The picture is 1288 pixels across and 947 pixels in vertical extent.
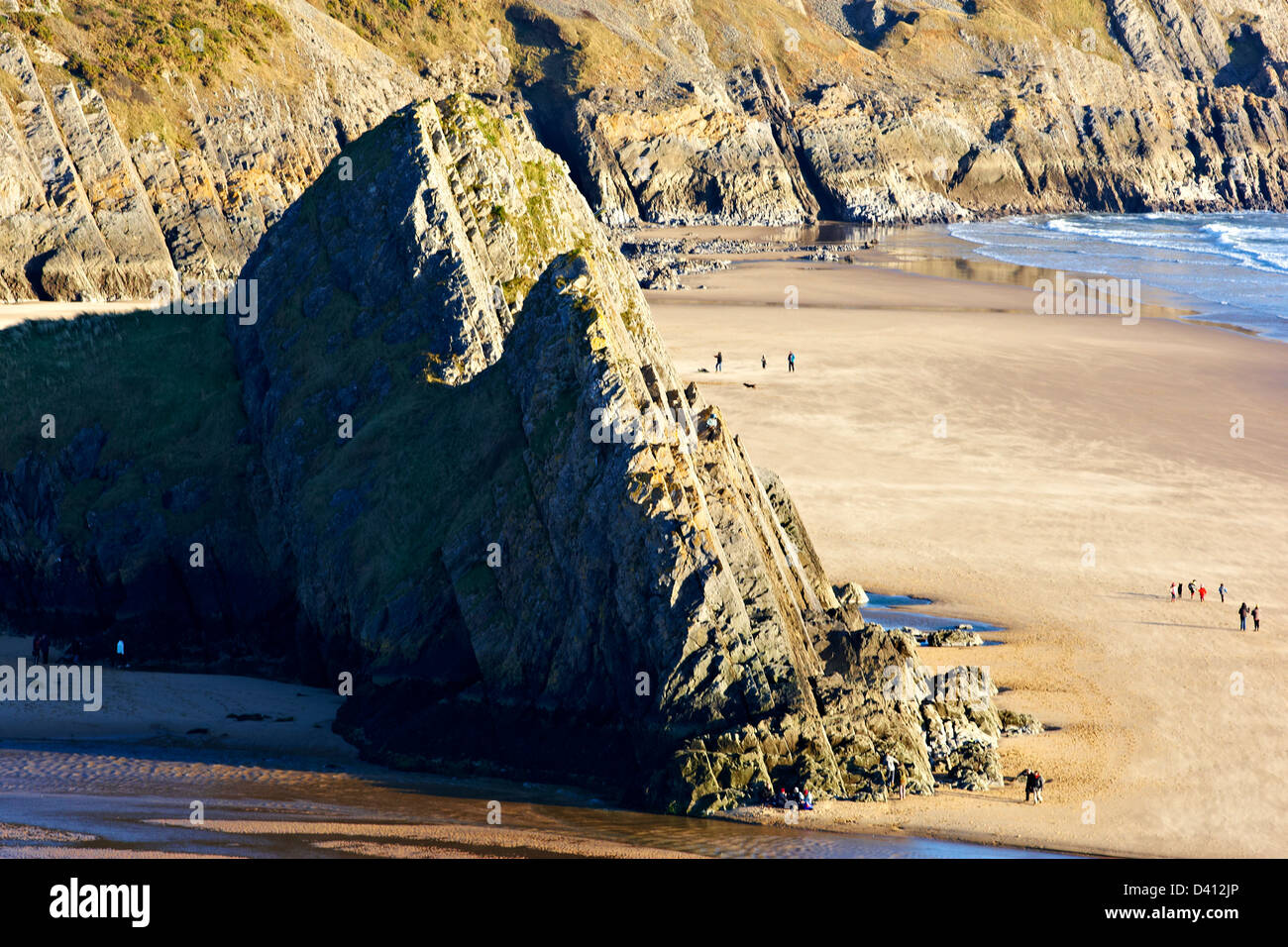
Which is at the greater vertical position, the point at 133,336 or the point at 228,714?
the point at 133,336

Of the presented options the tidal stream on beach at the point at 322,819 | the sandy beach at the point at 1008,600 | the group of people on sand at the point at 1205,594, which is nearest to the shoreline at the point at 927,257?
the sandy beach at the point at 1008,600

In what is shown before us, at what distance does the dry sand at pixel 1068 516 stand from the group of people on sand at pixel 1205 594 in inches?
11.2

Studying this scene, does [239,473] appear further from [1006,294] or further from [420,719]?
[1006,294]

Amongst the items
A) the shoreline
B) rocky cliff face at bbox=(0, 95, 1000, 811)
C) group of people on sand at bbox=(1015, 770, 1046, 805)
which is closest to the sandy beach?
group of people on sand at bbox=(1015, 770, 1046, 805)

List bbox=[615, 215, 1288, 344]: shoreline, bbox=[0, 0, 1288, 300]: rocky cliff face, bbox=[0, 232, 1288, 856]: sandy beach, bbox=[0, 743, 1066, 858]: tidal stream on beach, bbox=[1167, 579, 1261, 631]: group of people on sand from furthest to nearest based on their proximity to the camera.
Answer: bbox=[615, 215, 1288, 344]: shoreline < bbox=[0, 0, 1288, 300]: rocky cliff face < bbox=[1167, 579, 1261, 631]: group of people on sand < bbox=[0, 232, 1288, 856]: sandy beach < bbox=[0, 743, 1066, 858]: tidal stream on beach

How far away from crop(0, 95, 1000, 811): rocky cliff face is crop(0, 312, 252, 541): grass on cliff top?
0.31 feet

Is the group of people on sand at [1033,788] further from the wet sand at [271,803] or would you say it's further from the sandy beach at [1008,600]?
the wet sand at [271,803]

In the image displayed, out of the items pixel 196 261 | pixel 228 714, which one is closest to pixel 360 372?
pixel 228 714

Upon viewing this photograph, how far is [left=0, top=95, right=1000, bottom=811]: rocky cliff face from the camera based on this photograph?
20.8 m

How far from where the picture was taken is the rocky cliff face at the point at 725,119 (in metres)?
72.3

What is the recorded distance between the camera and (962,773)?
2178 cm

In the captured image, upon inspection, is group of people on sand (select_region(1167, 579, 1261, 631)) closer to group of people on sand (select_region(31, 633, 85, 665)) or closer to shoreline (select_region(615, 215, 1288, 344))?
group of people on sand (select_region(31, 633, 85, 665))

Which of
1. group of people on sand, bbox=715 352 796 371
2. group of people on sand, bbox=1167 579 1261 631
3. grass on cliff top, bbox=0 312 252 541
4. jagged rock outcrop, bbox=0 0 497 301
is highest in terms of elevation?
jagged rock outcrop, bbox=0 0 497 301
